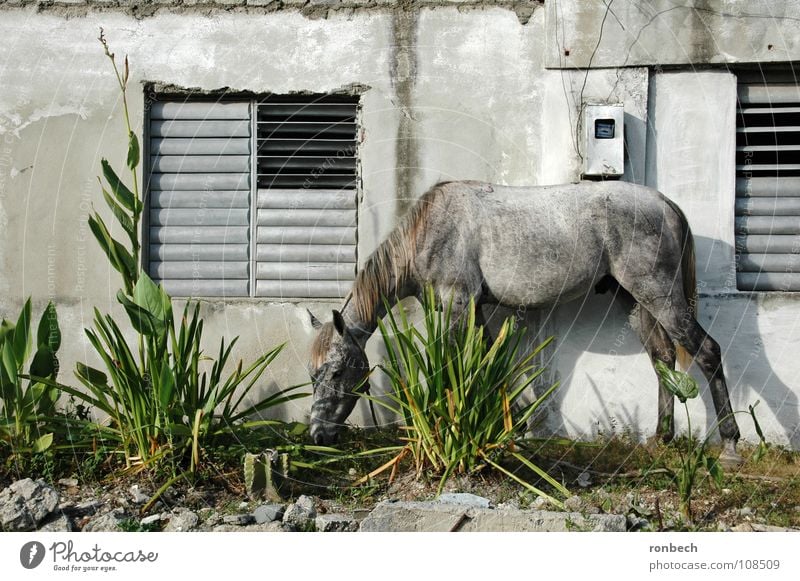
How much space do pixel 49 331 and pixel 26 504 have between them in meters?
1.48

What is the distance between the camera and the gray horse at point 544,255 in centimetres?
708

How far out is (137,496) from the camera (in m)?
5.99

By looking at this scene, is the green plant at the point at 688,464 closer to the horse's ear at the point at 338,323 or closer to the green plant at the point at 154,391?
the horse's ear at the point at 338,323

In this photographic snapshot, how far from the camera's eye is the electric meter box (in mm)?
7367

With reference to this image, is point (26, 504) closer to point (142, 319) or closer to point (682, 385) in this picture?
point (142, 319)

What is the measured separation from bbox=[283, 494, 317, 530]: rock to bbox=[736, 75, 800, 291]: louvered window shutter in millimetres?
3993

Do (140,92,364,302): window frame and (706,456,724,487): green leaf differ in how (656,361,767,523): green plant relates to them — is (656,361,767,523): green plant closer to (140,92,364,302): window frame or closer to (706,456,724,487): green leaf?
(706,456,724,487): green leaf

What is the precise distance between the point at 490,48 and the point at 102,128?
3.15 meters

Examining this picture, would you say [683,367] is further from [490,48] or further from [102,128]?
[102,128]

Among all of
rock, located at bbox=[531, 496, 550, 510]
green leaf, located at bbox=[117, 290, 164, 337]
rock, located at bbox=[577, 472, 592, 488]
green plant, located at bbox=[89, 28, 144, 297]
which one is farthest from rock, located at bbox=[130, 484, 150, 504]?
rock, located at bbox=[577, 472, 592, 488]

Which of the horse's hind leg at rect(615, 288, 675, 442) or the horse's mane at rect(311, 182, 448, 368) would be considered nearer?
the horse's mane at rect(311, 182, 448, 368)

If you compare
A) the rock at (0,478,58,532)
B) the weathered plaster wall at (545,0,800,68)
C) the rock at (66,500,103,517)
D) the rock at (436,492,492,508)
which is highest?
the weathered plaster wall at (545,0,800,68)

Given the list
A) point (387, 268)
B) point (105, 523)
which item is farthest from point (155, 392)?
point (387, 268)

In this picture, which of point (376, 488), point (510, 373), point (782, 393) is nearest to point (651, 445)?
point (782, 393)
